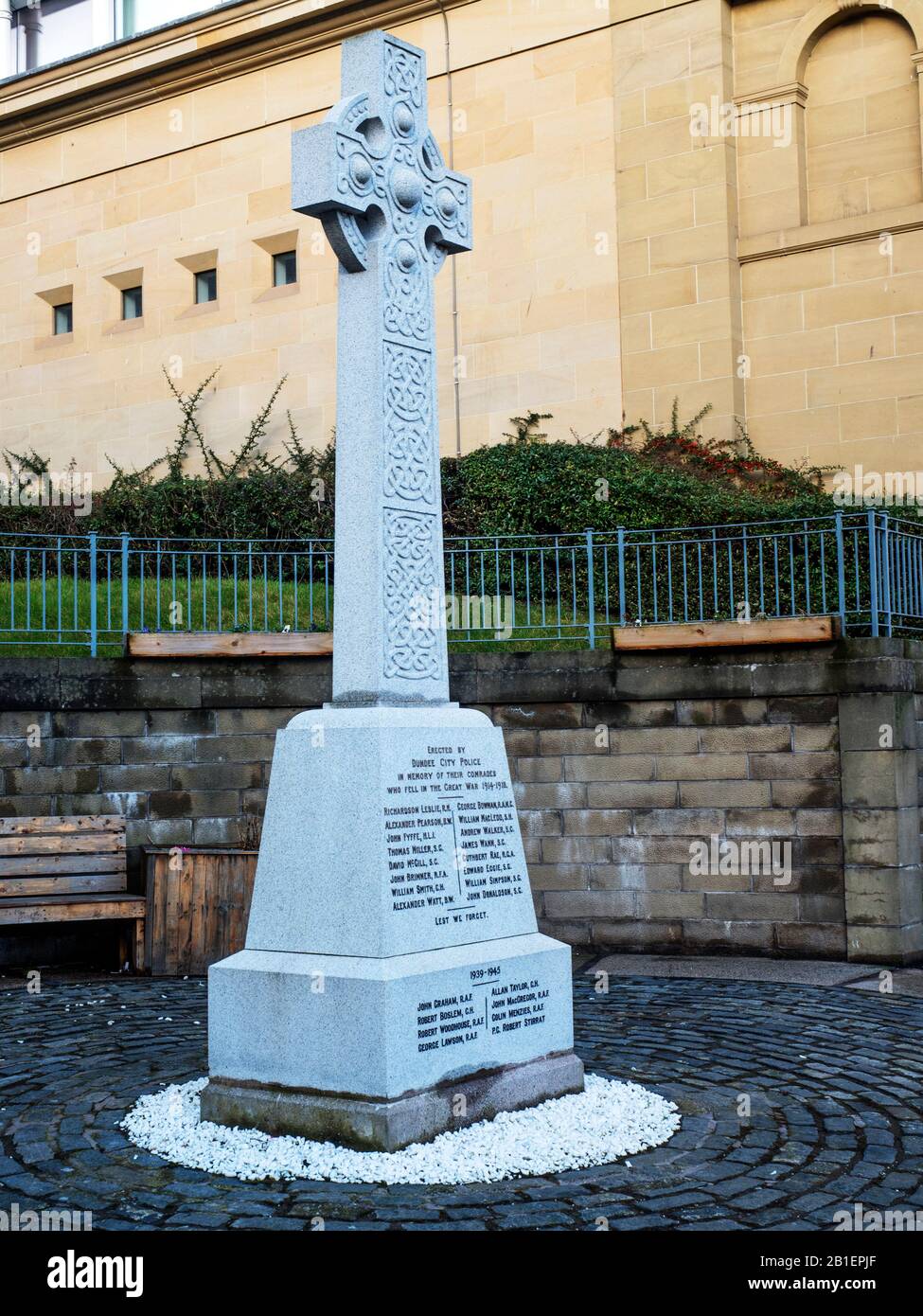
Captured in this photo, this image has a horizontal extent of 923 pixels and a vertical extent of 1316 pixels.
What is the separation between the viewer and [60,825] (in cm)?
955

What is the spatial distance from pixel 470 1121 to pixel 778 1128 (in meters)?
1.19

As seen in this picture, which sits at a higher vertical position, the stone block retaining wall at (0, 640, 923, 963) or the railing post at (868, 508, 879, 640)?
the railing post at (868, 508, 879, 640)

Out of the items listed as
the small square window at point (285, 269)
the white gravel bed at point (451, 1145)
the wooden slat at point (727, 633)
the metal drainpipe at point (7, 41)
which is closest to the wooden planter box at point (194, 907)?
the wooden slat at point (727, 633)

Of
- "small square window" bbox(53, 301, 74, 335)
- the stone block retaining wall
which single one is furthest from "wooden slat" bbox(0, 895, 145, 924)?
"small square window" bbox(53, 301, 74, 335)

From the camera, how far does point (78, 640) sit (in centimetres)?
1072

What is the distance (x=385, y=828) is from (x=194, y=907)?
14.3 feet

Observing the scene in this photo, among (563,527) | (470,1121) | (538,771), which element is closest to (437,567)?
(470,1121)

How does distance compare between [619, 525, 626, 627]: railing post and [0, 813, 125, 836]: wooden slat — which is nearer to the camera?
[0, 813, 125, 836]: wooden slat

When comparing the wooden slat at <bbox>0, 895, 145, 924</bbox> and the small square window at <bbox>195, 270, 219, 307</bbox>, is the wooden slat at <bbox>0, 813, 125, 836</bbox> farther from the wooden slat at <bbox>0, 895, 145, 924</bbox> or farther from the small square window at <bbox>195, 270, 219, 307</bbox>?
the small square window at <bbox>195, 270, 219, 307</bbox>

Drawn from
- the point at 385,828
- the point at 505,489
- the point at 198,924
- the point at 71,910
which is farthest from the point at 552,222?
the point at 385,828

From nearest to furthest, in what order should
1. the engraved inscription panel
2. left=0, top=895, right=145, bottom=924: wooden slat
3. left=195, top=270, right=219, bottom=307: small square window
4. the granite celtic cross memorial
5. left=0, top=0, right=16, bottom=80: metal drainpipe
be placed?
the granite celtic cross memorial
the engraved inscription panel
left=0, top=895, right=145, bottom=924: wooden slat
left=195, top=270, right=219, bottom=307: small square window
left=0, top=0, right=16, bottom=80: metal drainpipe

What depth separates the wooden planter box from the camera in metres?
9.16

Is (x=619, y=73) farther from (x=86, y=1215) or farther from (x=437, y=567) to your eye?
(x=86, y=1215)

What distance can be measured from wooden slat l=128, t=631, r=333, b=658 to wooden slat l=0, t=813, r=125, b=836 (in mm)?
1213
